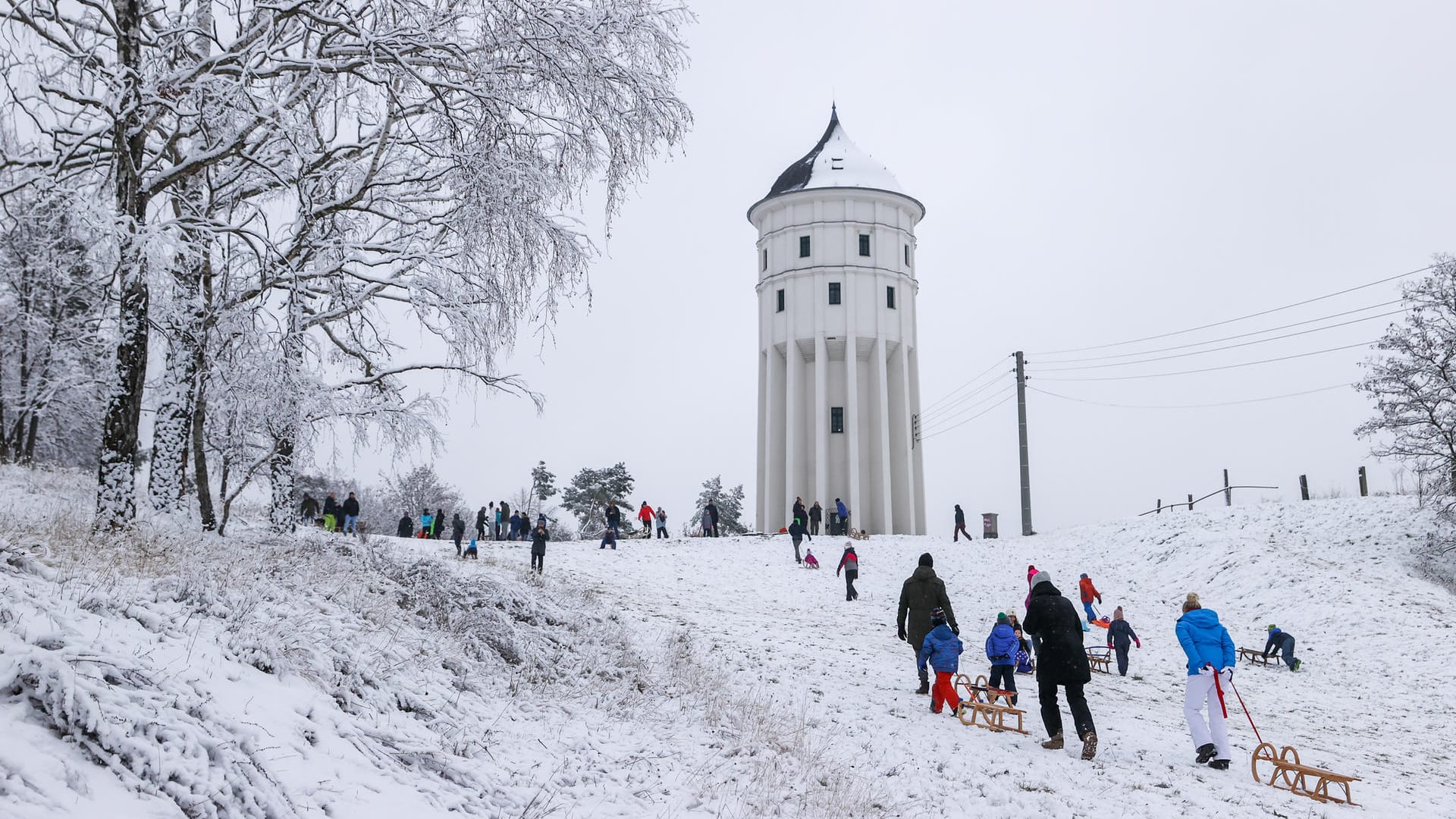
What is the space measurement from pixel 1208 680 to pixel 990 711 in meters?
2.54

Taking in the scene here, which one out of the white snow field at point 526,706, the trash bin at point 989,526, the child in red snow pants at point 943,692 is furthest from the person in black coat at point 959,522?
the child in red snow pants at point 943,692

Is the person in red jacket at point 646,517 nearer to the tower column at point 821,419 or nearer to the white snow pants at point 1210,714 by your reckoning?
the tower column at point 821,419

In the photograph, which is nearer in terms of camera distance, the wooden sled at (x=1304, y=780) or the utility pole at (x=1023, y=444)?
the wooden sled at (x=1304, y=780)

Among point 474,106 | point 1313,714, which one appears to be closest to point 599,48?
point 474,106

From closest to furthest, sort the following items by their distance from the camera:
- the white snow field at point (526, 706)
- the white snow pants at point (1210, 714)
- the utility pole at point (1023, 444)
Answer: the white snow field at point (526, 706)
the white snow pants at point (1210, 714)
the utility pole at point (1023, 444)

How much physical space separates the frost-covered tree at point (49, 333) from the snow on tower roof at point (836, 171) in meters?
30.1

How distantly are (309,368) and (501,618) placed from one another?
4.50 meters

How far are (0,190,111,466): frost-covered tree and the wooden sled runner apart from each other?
10.3 metres

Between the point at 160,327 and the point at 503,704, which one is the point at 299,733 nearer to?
the point at 503,704

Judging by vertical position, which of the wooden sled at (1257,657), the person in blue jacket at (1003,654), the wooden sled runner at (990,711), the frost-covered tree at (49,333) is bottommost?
the wooden sled at (1257,657)

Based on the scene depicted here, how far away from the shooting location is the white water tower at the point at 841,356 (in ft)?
139

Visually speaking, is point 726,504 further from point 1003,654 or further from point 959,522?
point 1003,654

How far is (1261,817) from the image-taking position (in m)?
8.07

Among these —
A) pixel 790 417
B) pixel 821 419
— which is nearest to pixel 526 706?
pixel 821 419
